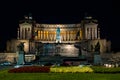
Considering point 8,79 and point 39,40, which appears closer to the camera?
point 8,79

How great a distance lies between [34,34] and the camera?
437 ft

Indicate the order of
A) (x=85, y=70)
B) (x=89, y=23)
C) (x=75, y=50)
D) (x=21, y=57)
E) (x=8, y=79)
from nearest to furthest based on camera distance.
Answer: (x=8, y=79)
(x=85, y=70)
(x=21, y=57)
(x=75, y=50)
(x=89, y=23)

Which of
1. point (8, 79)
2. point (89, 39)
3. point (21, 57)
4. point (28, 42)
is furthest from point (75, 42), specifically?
point (8, 79)

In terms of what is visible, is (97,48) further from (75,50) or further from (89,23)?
(89,23)

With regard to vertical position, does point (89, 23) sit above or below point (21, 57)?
above

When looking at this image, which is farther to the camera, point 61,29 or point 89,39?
point 61,29

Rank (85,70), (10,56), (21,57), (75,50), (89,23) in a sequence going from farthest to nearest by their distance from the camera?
(89,23) < (75,50) < (10,56) < (21,57) < (85,70)

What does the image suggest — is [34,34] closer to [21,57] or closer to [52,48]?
A: [52,48]

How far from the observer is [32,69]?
38.7 meters

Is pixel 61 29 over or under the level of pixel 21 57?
over

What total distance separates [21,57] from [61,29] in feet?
180

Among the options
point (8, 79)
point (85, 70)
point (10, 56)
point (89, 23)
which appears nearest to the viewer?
point (8, 79)

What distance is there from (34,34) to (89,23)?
19.4m

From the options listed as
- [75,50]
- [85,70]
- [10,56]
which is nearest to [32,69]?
[85,70]
